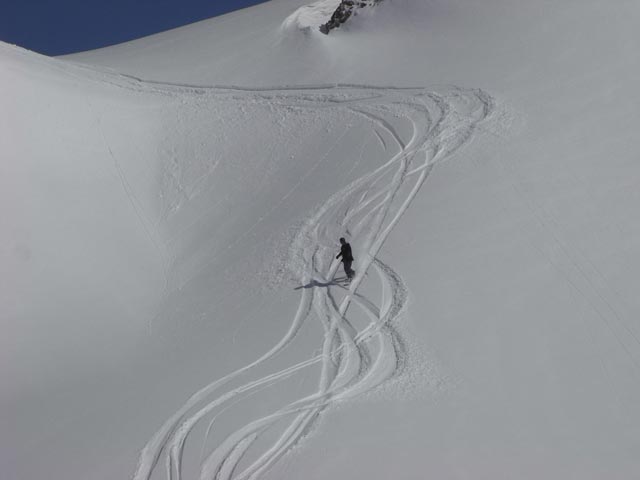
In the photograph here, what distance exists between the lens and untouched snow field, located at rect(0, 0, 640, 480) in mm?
9688

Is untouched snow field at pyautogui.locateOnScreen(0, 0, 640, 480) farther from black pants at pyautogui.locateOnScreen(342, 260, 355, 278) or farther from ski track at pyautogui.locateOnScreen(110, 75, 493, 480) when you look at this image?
black pants at pyautogui.locateOnScreen(342, 260, 355, 278)

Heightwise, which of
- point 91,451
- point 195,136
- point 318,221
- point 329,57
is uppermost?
point 329,57

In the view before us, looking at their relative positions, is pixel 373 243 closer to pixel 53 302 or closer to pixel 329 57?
pixel 53 302

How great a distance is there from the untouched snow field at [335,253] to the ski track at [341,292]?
5cm

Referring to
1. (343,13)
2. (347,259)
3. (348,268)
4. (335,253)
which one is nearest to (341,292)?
(348,268)

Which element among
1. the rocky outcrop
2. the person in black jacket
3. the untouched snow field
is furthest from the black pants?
the rocky outcrop

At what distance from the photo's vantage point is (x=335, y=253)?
15.0m

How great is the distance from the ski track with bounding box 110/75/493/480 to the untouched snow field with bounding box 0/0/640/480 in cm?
5

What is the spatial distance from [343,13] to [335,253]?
1258 centimetres

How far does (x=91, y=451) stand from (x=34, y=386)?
2.31 metres

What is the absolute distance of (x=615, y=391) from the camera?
30.5 ft

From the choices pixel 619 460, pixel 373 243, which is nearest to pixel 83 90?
pixel 373 243

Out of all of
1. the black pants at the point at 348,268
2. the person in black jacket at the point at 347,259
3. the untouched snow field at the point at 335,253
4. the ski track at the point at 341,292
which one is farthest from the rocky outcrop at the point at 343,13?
the black pants at the point at 348,268

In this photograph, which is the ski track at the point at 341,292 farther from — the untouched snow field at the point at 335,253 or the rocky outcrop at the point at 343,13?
the rocky outcrop at the point at 343,13
